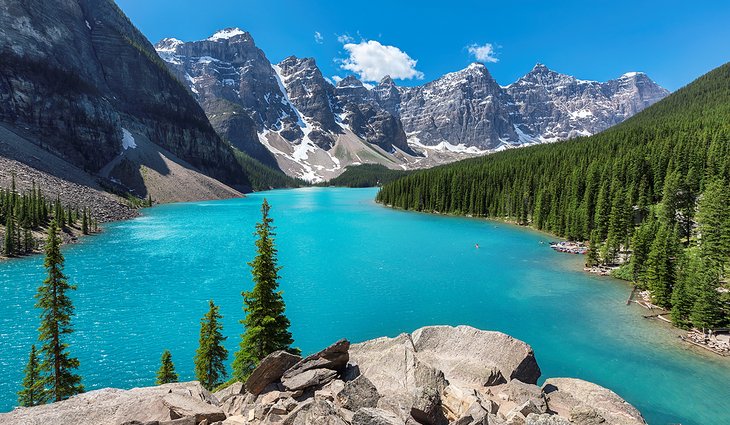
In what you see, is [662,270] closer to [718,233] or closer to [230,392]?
[718,233]

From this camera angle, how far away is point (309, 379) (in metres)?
13.6

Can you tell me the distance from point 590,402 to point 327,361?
10649 millimetres

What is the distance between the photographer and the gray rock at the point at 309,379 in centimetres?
1341

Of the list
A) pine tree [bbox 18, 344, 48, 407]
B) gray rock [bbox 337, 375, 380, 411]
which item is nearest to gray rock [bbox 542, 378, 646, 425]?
gray rock [bbox 337, 375, 380, 411]

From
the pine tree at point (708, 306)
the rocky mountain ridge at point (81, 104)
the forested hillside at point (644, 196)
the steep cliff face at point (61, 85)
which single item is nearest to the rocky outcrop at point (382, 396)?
the pine tree at point (708, 306)

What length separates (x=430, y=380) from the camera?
13.9 meters

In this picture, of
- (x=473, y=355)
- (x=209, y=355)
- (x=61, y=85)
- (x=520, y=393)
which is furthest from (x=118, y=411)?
(x=61, y=85)

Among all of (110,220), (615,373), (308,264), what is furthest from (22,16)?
(615,373)

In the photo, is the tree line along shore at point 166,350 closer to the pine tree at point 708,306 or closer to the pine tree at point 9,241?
the pine tree at point 708,306

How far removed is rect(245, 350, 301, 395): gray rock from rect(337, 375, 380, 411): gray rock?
374 centimetres

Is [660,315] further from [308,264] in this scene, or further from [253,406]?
[308,264]

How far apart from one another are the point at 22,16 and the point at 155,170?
2841 inches

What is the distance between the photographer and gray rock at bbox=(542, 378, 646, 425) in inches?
507

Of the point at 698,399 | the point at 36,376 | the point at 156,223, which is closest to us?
the point at 36,376
